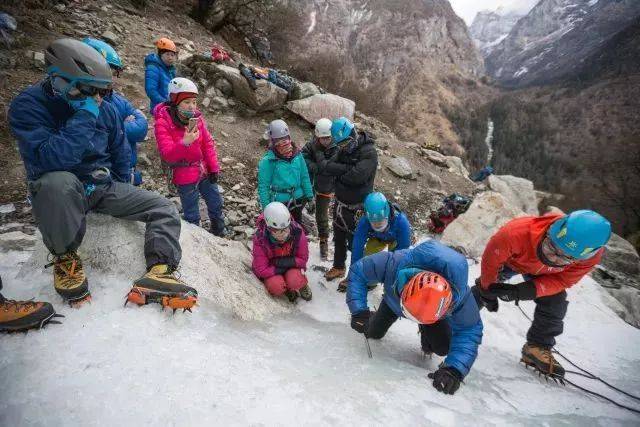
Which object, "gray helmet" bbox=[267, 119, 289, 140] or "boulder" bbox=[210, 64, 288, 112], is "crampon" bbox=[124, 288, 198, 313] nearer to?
"gray helmet" bbox=[267, 119, 289, 140]

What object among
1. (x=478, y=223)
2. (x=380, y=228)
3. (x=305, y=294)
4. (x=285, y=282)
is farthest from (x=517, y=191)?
(x=285, y=282)

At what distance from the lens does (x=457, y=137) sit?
71.6 metres

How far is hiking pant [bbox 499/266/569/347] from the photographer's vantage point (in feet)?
11.3

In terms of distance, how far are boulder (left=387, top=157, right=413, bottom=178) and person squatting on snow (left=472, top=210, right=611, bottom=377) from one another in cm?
652

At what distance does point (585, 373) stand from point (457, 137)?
246 ft

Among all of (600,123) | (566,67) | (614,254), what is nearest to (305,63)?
(614,254)

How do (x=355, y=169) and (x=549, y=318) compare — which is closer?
(x=549, y=318)

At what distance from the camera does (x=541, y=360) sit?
3398 millimetres

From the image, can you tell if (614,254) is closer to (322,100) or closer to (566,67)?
(322,100)

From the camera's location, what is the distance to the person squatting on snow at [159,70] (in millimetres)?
5184

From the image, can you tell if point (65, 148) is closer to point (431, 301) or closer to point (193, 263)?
point (193, 263)

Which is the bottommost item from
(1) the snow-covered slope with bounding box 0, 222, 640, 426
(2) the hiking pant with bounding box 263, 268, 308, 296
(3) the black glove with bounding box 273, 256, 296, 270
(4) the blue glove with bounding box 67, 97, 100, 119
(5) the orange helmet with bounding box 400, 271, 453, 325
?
(2) the hiking pant with bounding box 263, 268, 308, 296

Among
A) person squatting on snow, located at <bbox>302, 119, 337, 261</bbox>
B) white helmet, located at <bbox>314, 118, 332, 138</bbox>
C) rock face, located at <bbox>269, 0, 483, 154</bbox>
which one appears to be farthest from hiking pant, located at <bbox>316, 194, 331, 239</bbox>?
rock face, located at <bbox>269, 0, 483, 154</bbox>

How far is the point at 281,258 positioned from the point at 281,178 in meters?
1.11
